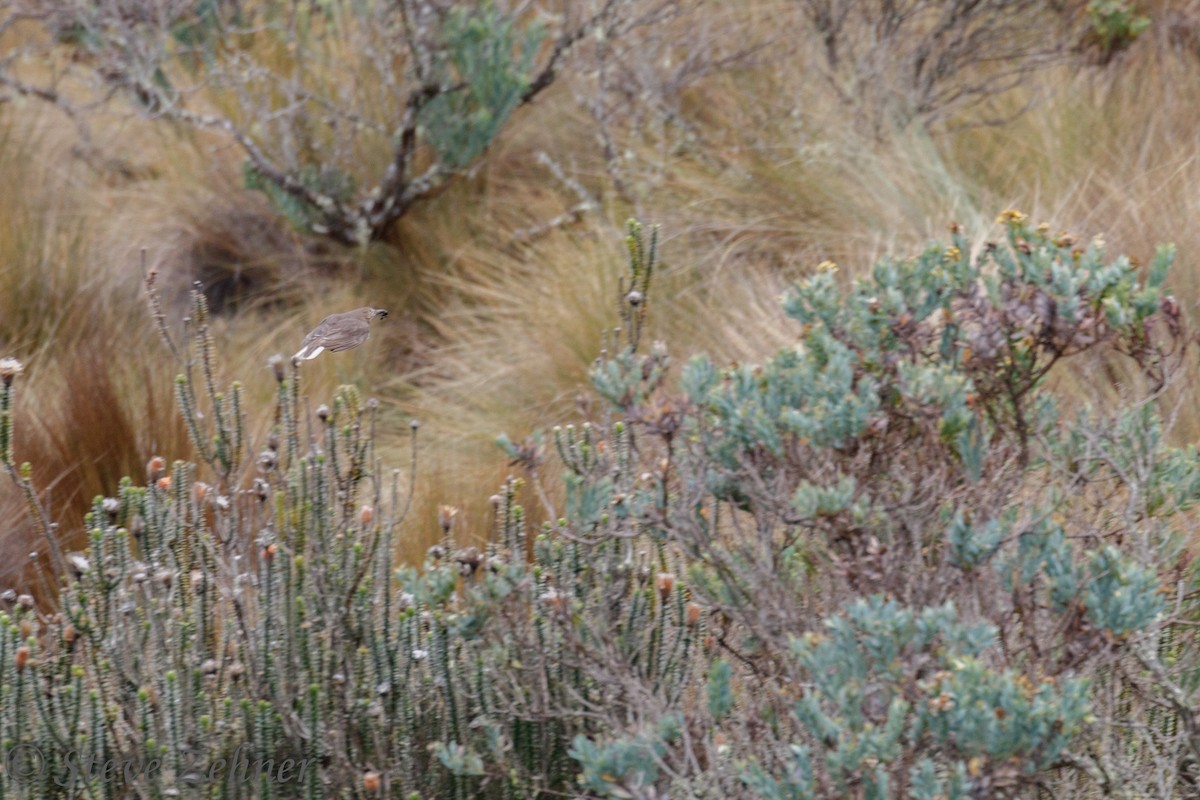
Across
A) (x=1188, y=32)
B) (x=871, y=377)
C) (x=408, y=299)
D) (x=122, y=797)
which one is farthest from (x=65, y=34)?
(x=871, y=377)

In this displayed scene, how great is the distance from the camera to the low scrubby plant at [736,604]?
5.59 ft

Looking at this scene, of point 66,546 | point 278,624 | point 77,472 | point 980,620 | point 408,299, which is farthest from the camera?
point 408,299

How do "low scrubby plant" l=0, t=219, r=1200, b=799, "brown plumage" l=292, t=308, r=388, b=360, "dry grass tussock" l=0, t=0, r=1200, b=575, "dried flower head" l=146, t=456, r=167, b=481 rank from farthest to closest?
"dry grass tussock" l=0, t=0, r=1200, b=575 < "dried flower head" l=146, t=456, r=167, b=481 < "brown plumage" l=292, t=308, r=388, b=360 < "low scrubby plant" l=0, t=219, r=1200, b=799

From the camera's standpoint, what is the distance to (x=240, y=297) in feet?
18.8

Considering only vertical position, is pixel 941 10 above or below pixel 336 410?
above

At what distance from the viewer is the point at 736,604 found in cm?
196

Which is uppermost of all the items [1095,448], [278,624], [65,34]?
[65,34]

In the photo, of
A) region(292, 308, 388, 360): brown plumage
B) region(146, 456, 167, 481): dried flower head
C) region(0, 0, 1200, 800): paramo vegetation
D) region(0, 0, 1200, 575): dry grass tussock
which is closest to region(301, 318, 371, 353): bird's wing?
region(292, 308, 388, 360): brown plumage

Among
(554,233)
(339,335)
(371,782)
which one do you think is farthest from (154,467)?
(554,233)

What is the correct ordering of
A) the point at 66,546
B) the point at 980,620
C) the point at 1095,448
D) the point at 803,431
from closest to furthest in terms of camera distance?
1. the point at 980,620
2. the point at 803,431
3. the point at 1095,448
4. the point at 66,546

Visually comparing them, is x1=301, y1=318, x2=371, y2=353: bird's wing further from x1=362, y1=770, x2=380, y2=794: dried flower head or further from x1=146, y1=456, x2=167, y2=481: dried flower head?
x1=362, y1=770, x2=380, y2=794: dried flower head

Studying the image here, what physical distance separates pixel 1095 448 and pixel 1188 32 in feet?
14.4

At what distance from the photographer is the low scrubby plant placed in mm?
1705

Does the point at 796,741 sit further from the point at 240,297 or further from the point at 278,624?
the point at 240,297
